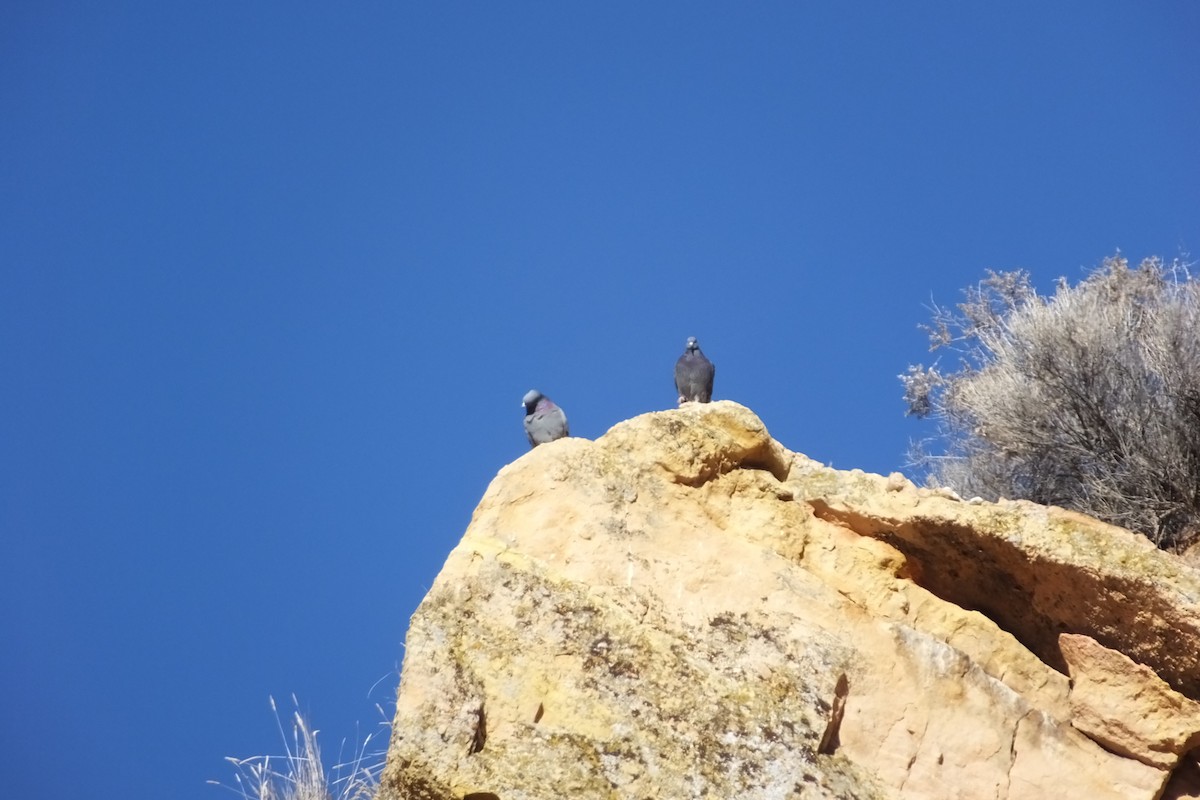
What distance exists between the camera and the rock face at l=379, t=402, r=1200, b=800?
5.95m

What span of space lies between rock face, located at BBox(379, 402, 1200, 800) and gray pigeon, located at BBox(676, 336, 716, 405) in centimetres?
365

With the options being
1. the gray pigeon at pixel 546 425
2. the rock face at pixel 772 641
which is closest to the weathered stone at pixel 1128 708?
the rock face at pixel 772 641

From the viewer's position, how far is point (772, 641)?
6.56 meters

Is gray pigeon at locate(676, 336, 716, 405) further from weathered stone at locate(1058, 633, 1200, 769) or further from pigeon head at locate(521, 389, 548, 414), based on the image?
weathered stone at locate(1058, 633, 1200, 769)

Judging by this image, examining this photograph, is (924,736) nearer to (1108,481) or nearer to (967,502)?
(967,502)

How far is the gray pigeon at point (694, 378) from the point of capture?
1134 cm

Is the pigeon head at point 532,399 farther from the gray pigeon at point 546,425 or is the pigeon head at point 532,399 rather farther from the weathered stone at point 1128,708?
the weathered stone at point 1128,708

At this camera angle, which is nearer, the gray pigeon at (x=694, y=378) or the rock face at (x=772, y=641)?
the rock face at (x=772, y=641)

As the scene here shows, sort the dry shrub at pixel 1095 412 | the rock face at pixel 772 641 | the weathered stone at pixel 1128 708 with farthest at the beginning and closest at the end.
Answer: the dry shrub at pixel 1095 412
the weathered stone at pixel 1128 708
the rock face at pixel 772 641

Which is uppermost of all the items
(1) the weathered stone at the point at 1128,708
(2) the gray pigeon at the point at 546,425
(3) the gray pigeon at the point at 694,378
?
(3) the gray pigeon at the point at 694,378

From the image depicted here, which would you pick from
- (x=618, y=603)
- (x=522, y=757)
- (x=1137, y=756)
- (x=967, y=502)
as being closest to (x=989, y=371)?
(x=967, y=502)

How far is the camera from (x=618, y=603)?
21.6ft

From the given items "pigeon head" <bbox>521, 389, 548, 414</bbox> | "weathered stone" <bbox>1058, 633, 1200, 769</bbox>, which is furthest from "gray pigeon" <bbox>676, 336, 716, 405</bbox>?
"weathered stone" <bbox>1058, 633, 1200, 769</bbox>

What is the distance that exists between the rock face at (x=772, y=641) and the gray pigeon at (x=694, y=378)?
3.65m
